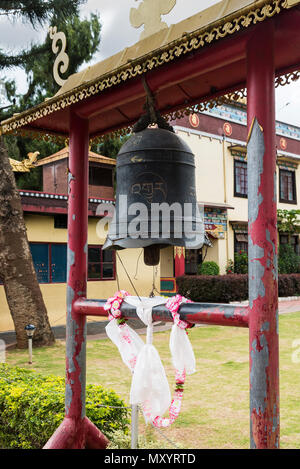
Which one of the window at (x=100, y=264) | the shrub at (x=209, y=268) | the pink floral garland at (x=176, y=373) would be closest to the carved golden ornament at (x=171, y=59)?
the pink floral garland at (x=176, y=373)

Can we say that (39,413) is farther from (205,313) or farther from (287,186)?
(287,186)

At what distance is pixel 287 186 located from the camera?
2350cm

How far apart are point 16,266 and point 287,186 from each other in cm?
1708

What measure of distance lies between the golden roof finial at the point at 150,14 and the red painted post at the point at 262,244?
78 centimetres

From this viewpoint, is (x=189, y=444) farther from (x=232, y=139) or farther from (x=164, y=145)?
(x=232, y=139)

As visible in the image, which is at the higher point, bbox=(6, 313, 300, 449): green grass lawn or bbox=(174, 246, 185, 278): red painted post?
bbox=(174, 246, 185, 278): red painted post

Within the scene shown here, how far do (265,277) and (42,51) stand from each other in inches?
428

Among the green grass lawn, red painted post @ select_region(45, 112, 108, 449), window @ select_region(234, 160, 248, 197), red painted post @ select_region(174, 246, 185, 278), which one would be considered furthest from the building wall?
red painted post @ select_region(45, 112, 108, 449)

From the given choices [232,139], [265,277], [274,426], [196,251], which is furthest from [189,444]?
[232,139]

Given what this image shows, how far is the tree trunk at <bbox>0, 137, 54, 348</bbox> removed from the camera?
974 cm

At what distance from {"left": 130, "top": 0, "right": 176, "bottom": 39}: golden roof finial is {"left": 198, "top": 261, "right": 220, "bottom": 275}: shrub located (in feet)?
52.5

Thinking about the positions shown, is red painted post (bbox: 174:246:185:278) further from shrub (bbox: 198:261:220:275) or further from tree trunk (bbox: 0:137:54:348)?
tree trunk (bbox: 0:137:54:348)

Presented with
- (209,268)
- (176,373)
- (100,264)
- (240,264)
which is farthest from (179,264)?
(176,373)

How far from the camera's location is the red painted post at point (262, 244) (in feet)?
8.19
